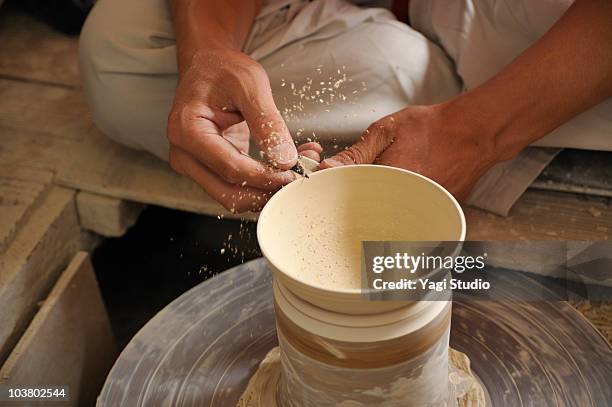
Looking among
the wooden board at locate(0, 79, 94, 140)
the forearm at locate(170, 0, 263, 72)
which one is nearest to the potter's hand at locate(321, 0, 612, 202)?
the forearm at locate(170, 0, 263, 72)

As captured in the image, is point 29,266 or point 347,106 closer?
point 347,106

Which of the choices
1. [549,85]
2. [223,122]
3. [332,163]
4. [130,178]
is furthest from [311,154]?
[130,178]

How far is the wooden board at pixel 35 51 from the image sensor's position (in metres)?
2.14

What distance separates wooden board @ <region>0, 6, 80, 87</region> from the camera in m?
2.14

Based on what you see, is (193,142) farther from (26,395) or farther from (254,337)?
(26,395)

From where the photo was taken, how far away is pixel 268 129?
1.14 metres

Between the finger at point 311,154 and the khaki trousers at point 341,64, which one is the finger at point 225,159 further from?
the khaki trousers at point 341,64

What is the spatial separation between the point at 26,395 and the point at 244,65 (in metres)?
0.80

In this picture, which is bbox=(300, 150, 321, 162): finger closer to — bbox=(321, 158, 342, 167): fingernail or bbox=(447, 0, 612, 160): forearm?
bbox=(321, 158, 342, 167): fingernail

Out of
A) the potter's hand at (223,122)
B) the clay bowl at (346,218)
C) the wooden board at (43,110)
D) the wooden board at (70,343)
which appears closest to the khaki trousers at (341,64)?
the potter's hand at (223,122)

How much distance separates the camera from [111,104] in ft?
5.47

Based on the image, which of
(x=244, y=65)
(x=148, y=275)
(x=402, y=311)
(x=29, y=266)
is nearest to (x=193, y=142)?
(x=244, y=65)

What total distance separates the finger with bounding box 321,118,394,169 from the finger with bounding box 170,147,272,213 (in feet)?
0.53

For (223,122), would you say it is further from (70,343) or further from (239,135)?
(70,343)
